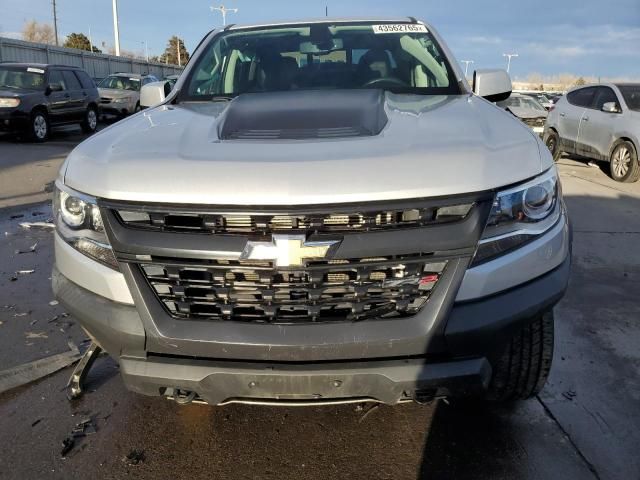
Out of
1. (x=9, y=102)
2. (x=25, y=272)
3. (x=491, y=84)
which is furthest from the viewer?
(x=9, y=102)

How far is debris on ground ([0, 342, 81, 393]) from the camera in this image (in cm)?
307

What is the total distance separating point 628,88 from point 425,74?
8842 millimetres

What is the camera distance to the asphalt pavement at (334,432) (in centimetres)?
239

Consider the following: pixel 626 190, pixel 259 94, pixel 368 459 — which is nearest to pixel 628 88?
pixel 626 190

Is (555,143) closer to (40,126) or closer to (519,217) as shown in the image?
(519,217)

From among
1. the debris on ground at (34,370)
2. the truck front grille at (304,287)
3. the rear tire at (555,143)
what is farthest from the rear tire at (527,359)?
the rear tire at (555,143)

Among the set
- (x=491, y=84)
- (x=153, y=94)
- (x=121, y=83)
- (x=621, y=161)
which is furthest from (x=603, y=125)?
(x=121, y=83)

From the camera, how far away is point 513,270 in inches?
77.3

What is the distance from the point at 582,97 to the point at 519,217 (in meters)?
11.1

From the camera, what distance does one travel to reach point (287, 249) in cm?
186

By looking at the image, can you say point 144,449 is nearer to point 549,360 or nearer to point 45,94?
point 549,360

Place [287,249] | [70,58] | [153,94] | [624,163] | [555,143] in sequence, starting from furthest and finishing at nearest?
[70,58] → [555,143] → [624,163] → [153,94] → [287,249]

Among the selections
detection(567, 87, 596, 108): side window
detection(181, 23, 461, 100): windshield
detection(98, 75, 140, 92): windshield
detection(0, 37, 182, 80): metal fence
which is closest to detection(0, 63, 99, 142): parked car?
detection(98, 75, 140, 92): windshield

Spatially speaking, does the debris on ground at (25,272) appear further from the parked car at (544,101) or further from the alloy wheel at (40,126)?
the parked car at (544,101)
